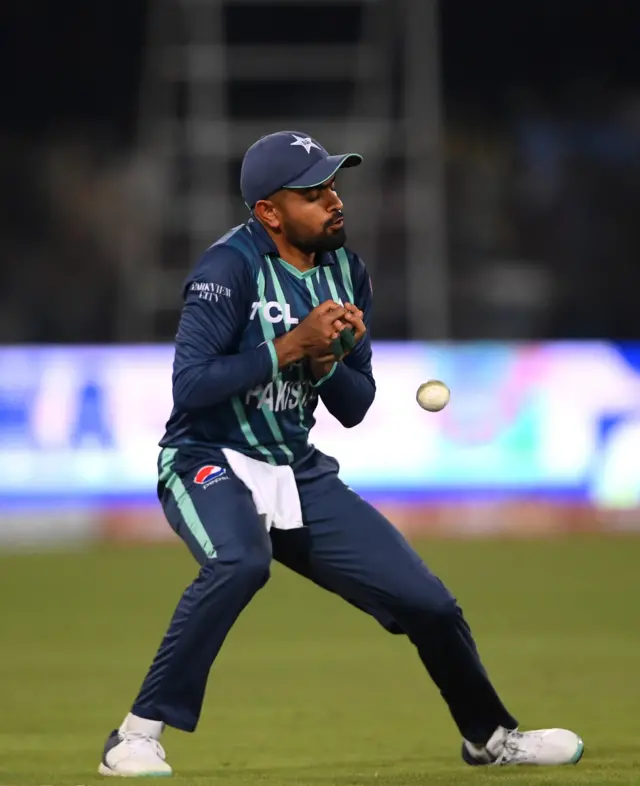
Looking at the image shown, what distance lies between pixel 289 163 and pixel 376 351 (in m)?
9.54

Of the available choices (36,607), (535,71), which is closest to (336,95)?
(535,71)

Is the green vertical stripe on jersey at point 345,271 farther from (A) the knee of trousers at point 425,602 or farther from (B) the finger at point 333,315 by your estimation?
(A) the knee of trousers at point 425,602

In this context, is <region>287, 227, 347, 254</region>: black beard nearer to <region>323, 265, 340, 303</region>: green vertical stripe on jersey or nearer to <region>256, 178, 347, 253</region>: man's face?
<region>256, 178, 347, 253</region>: man's face

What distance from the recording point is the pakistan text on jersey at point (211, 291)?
16.9ft

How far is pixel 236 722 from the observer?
6.79 metres

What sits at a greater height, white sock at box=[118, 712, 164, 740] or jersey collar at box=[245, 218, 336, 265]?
jersey collar at box=[245, 218, 336, 265]

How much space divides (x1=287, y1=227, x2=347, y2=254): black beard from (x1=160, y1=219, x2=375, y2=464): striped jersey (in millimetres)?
83

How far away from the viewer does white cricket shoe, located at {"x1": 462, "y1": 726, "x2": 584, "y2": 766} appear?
5.43 meters

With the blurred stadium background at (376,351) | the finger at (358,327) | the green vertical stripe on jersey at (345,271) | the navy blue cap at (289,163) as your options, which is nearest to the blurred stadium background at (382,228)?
the blurred stadium background at (376,351)

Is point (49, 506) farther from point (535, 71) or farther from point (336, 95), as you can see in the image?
point (535, 71)

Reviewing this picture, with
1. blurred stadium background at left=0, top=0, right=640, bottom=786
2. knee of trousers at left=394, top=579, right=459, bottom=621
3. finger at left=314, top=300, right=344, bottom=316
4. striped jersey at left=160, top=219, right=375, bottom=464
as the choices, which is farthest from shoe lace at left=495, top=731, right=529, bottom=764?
finger at left=314, top=300, right=344, bottom=316

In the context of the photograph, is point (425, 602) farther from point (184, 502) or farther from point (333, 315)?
point (333, 315)

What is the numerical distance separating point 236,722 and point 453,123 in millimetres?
15401

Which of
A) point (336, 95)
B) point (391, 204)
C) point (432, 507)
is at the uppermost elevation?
point (336, 95)
